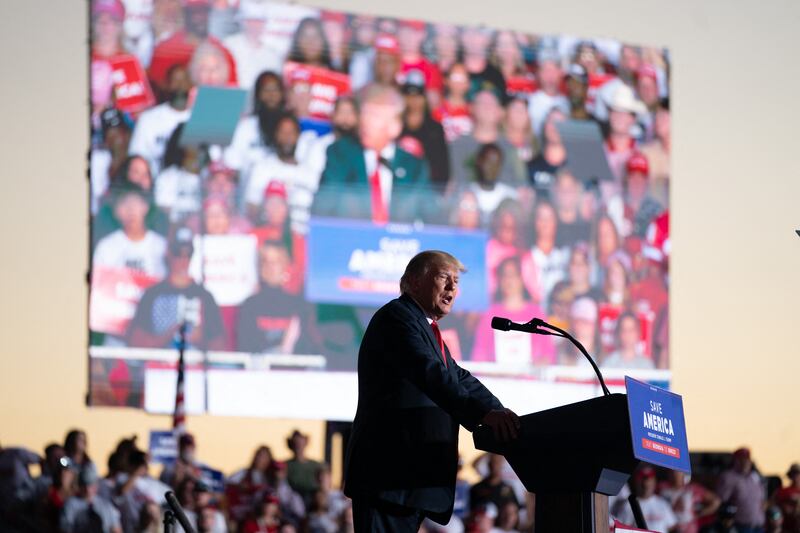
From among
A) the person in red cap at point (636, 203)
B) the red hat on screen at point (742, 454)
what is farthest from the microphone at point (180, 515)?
the person in red cap at point (636, 203)

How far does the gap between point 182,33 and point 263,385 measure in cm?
241

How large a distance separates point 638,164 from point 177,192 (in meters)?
3.47

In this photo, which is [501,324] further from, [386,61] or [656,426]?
[386,61]

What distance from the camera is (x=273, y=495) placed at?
7.85 m

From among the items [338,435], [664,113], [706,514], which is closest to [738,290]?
[664,113]

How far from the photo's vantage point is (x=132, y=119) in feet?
30.6

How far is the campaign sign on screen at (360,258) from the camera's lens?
9.72 meters

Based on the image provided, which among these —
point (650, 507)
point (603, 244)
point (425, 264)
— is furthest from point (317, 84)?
point (425, 264)

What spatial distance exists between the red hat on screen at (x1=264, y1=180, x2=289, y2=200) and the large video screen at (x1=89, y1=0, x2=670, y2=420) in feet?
0.05

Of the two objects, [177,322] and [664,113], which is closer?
[177,322]

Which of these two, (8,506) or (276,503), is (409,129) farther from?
(8,506)

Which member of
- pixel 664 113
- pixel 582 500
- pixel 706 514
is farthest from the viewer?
pixel 664 113

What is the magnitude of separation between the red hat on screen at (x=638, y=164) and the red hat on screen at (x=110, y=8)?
3.83 meters

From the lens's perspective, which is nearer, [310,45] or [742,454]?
[742,454]
